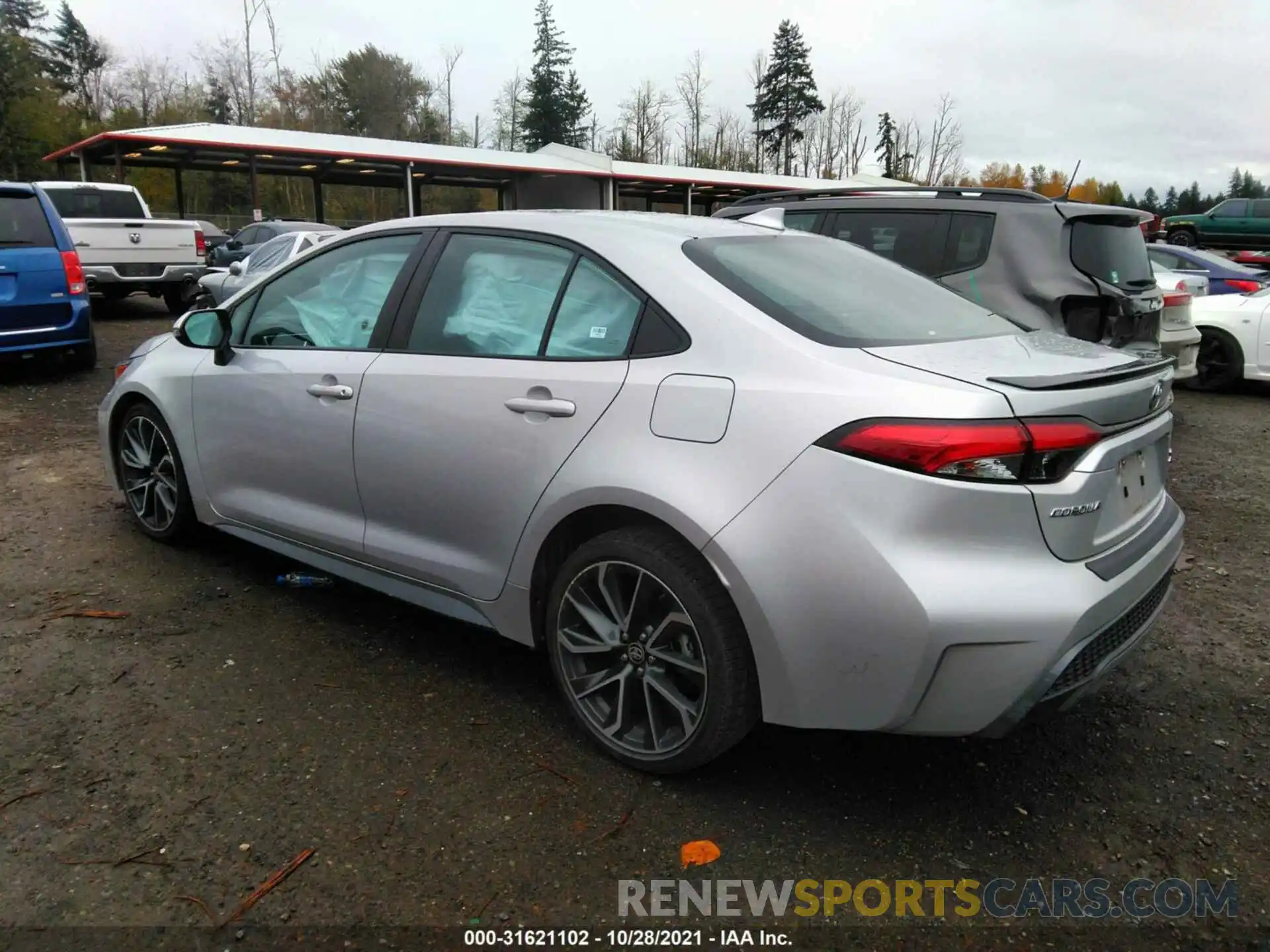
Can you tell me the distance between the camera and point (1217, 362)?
9977 millimetres

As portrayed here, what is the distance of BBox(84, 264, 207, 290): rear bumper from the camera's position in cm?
1338

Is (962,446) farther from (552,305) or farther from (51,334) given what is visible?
(51,334)

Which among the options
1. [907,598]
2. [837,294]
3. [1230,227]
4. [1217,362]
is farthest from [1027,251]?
[1230,227]

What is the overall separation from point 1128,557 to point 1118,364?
0.56 m

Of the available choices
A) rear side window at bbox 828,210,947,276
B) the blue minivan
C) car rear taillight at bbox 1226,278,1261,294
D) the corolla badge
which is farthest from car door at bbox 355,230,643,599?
car rear taillight at bbox 1226,278,1261,294

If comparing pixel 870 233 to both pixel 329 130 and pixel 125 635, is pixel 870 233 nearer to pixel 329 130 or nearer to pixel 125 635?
pixel 125 635

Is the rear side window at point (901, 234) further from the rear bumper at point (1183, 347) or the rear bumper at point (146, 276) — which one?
the rear bumper at point (146, 276)

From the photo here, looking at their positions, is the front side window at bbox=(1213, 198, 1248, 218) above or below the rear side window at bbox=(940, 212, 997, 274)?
below

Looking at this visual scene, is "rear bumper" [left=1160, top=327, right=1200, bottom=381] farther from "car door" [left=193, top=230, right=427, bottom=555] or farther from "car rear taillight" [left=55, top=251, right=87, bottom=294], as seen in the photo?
"car rear taillight" [left=55, top=251, right=87, bottom=294]

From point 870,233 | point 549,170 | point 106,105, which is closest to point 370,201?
point 549,170

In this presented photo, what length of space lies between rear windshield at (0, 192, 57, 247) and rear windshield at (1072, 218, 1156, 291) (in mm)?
8462

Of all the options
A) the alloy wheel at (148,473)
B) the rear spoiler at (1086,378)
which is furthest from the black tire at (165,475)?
the rear spoiler at (1086,378)

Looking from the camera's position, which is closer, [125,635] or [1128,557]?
[1128,557]

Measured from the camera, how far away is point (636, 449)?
2.61 m
